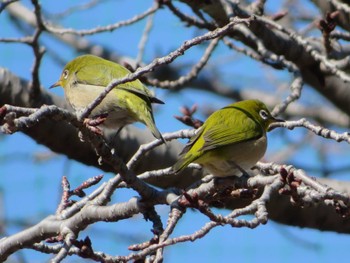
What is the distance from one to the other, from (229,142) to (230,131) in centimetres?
22

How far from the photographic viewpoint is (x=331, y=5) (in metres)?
6.34

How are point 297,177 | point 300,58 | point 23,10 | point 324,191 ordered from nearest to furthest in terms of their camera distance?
point 324,191 → point 297,177 → point 300,58 → point 23,10

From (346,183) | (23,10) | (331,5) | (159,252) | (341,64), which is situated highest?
(23,10)

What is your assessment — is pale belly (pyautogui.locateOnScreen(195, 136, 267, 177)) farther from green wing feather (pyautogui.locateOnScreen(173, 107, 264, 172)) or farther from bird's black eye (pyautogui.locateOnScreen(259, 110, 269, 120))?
bird's black eye (pyautogui.locateOnScreen(259, 110, 269, 120))

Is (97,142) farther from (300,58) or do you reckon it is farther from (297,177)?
(300,58)

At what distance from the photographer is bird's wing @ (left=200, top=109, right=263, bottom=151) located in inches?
190

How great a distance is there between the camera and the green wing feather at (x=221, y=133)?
4650 millimetres

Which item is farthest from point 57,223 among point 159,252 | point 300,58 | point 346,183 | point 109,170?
point 300,58

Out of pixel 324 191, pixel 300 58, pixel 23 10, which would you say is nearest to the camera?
pixel 324 191

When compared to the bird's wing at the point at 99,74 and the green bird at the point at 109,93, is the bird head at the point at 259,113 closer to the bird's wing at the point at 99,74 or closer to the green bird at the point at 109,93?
the green bird at the point at 109,93

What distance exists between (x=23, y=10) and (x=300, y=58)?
169 inches

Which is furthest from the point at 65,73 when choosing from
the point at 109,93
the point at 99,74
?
the point at 109,93

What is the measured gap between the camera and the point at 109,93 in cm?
558

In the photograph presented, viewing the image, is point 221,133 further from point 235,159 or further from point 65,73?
point 65,73
